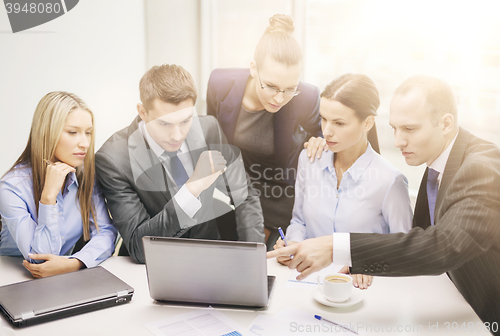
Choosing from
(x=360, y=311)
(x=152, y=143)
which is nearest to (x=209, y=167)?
(x=152, y=143)

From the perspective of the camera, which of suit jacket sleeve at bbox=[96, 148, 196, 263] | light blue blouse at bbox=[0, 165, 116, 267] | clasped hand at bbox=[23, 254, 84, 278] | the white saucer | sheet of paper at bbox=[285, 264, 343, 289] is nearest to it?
the white saucer

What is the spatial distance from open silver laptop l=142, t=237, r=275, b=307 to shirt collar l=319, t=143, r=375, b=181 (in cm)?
70

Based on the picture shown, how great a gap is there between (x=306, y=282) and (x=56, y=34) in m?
1.52

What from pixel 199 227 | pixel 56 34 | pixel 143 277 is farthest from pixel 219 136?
pixel 56 34

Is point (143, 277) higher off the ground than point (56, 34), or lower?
lower

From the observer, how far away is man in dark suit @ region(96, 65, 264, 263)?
179 centimetres

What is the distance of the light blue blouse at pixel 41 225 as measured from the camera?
5.38ft

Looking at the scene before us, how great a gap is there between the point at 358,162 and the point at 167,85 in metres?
Result: 0.89

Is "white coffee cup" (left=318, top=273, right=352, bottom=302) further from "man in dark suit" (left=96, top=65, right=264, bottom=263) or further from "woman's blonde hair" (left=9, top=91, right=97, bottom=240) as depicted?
"woman's blonde hair" (left=9, top=91, right=97, bottom=240)

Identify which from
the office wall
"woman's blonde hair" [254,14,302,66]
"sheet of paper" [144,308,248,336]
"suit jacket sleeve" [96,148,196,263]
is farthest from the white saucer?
the office wall

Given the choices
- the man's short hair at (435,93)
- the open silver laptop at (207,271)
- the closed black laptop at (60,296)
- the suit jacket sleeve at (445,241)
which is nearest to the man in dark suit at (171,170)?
the closed black laptop at (60,296)

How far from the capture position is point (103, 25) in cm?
192

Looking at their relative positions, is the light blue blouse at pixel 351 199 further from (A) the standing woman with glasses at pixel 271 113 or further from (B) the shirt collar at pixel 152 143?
(B) the shirt collar at pixel 152 143

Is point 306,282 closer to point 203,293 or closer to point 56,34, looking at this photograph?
point 203,293
